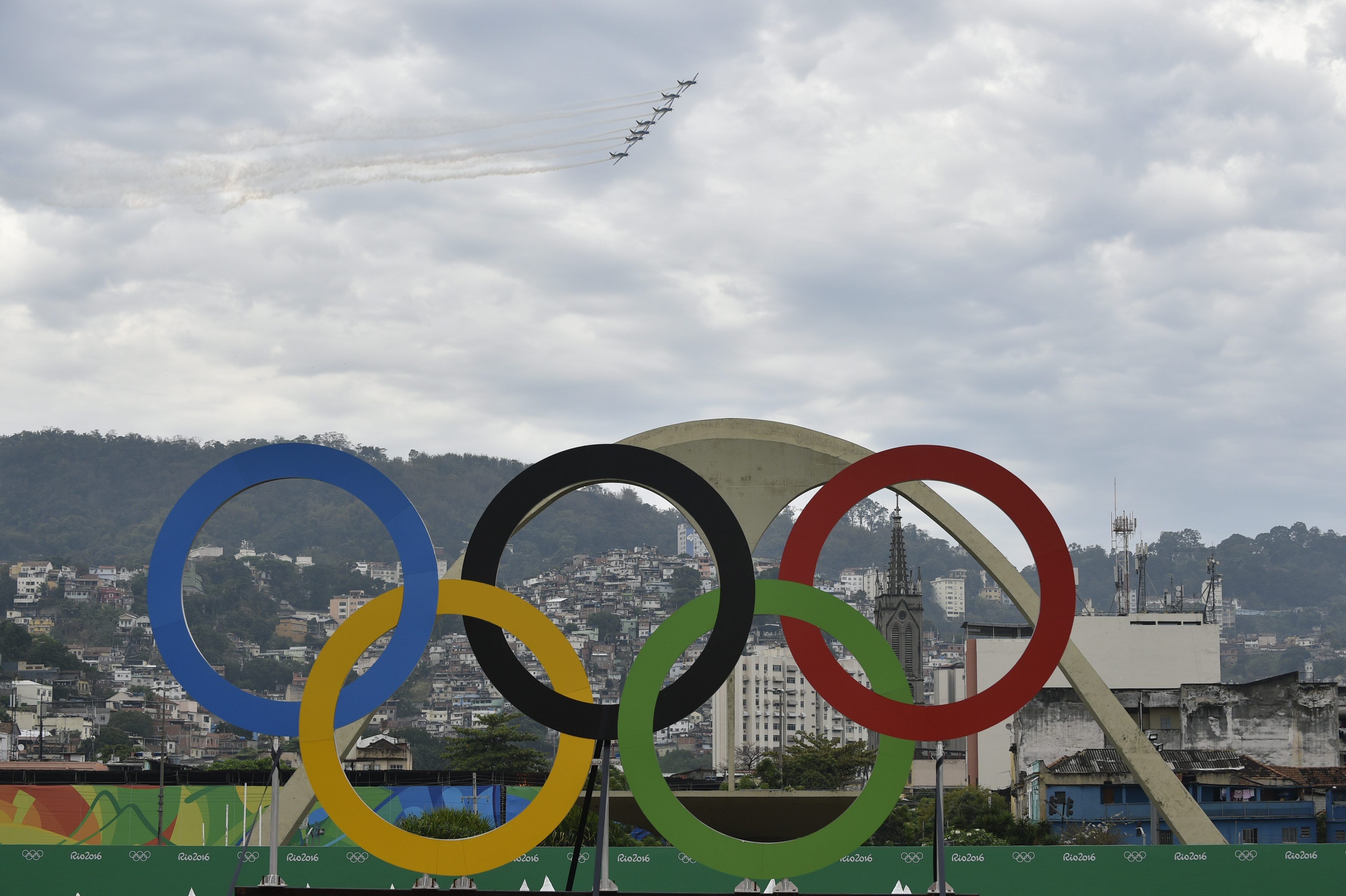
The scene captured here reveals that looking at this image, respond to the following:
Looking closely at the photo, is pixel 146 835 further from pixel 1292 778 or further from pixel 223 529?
pixel 223 529

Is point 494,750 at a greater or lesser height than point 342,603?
lesser

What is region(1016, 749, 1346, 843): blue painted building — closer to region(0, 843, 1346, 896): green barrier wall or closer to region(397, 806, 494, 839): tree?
region(397, 806, 494, 839): tree

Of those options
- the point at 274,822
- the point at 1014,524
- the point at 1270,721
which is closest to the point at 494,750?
the point at 1270,721

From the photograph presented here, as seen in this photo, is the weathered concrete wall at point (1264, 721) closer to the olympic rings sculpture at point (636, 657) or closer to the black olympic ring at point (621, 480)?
the olympic rings sculpture at point (636, 657)

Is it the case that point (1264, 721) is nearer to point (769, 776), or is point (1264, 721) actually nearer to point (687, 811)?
point (769, 776)

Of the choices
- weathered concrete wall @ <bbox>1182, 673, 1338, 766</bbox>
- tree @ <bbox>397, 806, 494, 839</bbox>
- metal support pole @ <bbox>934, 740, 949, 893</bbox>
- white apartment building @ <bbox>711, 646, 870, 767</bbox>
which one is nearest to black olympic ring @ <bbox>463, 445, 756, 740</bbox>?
metal support pole @ <bbox>934, 740, 949, 893</bbox>

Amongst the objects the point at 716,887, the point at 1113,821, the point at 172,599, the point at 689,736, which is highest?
the point at 172,599

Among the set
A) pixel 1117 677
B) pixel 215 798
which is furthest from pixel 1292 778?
pixel 215 798
